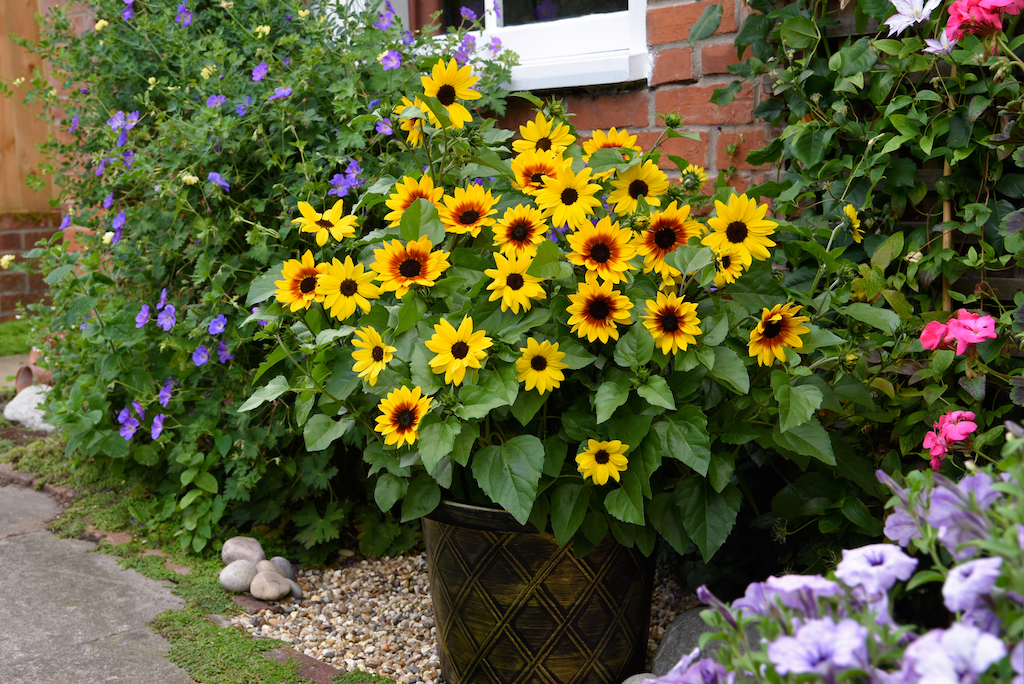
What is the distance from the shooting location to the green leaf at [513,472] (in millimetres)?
1329

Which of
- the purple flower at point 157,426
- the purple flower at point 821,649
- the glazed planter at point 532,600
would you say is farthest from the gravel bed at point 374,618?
the purple flower at point 821,649

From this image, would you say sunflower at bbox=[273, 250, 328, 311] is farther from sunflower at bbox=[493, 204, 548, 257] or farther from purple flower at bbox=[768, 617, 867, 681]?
purple flower at bbox=[768, 617, 867, 681]

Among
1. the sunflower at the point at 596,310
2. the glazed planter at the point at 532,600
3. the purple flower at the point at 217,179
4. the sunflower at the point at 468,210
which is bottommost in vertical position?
the glazed planter at the point at 532,600

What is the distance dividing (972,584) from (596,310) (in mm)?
832

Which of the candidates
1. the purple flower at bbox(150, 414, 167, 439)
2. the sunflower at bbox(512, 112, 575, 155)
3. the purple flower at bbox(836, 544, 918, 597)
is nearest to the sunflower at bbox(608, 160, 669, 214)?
the sunflower at bbox(512, 112, 575, 155)

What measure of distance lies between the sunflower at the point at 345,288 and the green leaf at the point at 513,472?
0.35 m

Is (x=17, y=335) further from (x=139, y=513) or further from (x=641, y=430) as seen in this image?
(x=641, y=430)

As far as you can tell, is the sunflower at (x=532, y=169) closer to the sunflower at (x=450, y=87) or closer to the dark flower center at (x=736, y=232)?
the sunflower at (x=450, y=87)

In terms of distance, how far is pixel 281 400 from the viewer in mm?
2234

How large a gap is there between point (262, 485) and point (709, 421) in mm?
1403

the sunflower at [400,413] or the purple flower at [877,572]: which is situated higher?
the purple flower at [877,572]

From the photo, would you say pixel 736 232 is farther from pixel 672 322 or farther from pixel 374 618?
pixel 374 618

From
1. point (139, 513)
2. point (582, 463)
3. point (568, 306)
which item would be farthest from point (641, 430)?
point (139, 513)

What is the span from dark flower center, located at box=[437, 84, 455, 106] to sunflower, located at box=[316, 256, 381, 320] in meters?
0.34
